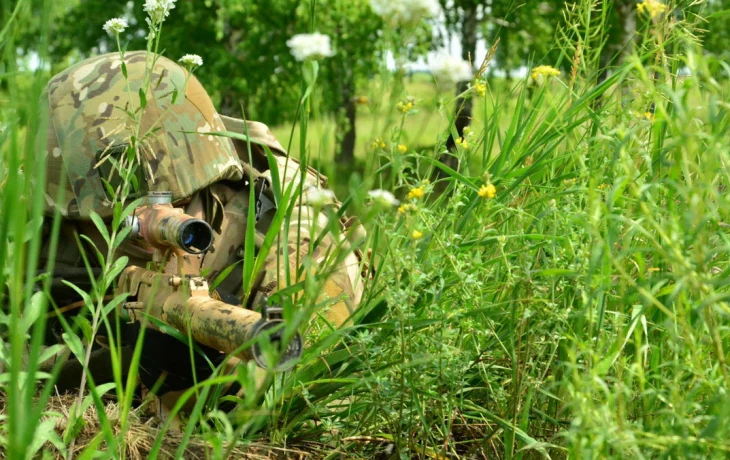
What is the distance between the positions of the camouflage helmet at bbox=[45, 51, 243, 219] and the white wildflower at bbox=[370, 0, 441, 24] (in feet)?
4.06

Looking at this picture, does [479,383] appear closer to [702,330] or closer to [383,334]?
[383,334]

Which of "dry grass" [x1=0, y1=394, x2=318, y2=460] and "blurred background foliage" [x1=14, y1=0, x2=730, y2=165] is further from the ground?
"blurred background foliage" [x1=14, y1=0, x2=730, y2=165]

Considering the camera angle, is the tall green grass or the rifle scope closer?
the tall green grass

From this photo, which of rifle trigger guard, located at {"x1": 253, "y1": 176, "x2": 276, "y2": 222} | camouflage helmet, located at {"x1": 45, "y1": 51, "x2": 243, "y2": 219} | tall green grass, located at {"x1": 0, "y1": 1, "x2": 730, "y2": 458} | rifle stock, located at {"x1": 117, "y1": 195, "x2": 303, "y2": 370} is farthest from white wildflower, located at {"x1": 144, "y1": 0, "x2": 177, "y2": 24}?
rifle trigger guard, located at {"x1": 253, "y1": 176, "x2": 276, "y2": 222}

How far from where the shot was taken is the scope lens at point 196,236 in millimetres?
1713

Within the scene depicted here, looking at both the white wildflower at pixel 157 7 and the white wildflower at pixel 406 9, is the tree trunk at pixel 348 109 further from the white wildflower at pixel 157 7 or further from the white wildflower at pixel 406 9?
the white wildflower at pixel 406 9

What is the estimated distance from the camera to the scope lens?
5.62 ft

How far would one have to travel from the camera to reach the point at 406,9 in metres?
0.99

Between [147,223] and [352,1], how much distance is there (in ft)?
32.2

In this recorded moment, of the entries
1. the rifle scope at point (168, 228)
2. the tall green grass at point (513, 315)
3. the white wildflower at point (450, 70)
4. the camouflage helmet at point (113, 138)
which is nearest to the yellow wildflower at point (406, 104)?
the tall green grass at point (513, 315)

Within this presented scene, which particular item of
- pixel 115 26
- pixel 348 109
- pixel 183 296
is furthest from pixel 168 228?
pixel 348 109

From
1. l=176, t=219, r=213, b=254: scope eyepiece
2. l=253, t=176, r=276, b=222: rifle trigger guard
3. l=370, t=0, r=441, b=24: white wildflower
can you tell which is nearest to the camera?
l=370, t=0, r=441, b=24: white wildflower

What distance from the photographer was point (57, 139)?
2.28 m

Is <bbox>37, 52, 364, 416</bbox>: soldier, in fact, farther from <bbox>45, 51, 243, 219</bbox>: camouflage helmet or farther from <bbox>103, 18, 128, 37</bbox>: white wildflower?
<bbox>103, 18, 128, 37</bbox>: white wildflower
